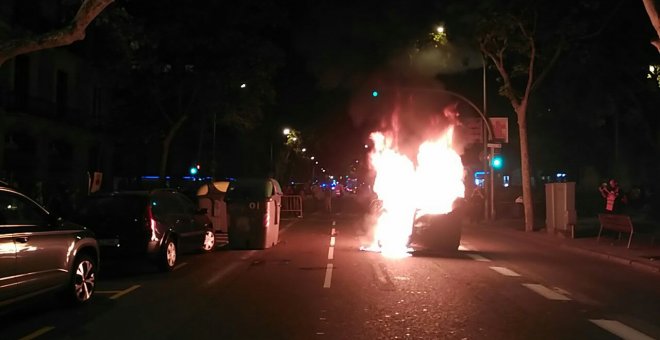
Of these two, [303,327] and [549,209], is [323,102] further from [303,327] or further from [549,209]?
[303,327]

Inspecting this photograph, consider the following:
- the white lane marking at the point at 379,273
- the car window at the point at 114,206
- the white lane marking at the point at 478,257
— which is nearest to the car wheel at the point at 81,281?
the car window at the point at 114,206

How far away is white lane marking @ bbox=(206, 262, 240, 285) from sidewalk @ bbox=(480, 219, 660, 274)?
28.4 ft

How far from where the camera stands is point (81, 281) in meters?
8.73

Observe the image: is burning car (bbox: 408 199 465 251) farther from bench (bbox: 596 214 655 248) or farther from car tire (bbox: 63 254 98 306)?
car tire (bbox: 63 254 98 306)

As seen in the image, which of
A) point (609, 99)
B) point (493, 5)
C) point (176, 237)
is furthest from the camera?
point (609, 99)

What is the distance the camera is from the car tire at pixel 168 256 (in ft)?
38.4

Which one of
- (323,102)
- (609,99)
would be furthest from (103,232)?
(323,102)

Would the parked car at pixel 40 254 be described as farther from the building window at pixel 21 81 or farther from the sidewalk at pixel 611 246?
the building window at pixel 21 81

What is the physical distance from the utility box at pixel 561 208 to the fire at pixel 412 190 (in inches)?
123

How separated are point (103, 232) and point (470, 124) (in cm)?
2090

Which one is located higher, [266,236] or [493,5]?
[493,5]

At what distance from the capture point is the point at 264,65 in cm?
2775

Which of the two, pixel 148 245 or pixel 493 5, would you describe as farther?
pixel 493 5

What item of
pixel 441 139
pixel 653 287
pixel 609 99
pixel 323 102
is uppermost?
pixel 323 102
